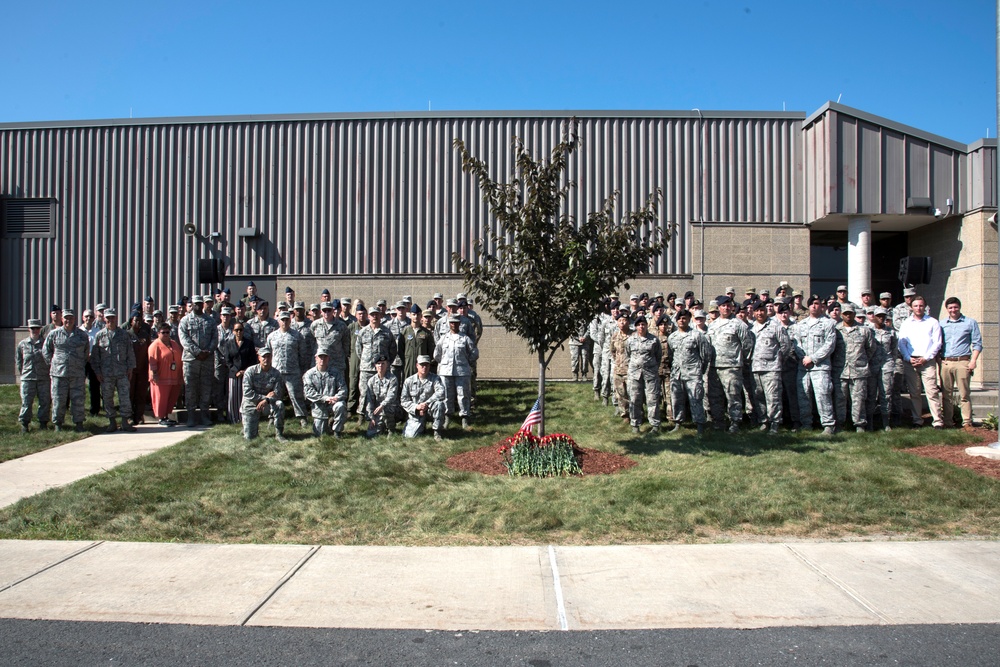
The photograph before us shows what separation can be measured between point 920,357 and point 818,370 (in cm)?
161

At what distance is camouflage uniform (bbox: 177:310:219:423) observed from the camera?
11.8 meters

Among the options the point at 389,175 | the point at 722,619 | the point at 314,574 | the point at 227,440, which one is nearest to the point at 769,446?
the point at 722,619

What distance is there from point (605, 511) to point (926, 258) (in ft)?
43.6

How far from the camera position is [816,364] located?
10648 millimetres

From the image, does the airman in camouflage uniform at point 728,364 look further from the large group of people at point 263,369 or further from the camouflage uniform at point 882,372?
the large group of people at point 263,369

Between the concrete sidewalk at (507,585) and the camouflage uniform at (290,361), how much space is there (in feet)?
15.8

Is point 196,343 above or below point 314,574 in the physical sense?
above

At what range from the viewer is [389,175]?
1820cm

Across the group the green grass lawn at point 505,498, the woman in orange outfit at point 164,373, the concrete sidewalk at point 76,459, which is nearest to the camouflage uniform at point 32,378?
the concrete sidewalk at point 76,459

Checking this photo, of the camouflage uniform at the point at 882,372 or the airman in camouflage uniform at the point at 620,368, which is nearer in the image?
the camouflage uniform at the point at 882,372

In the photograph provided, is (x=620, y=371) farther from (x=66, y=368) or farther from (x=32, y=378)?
(x=32, y=378)

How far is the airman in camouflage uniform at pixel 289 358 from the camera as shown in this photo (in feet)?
36.1

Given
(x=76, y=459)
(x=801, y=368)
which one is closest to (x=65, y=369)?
(x=76, y=459)

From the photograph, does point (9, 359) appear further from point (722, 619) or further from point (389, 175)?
point (722, 619)
